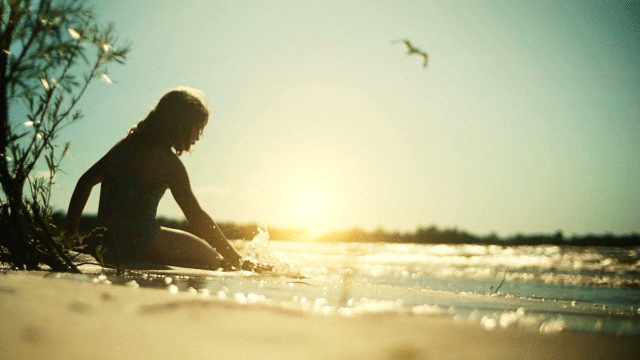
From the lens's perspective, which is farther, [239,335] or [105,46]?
[105,46]

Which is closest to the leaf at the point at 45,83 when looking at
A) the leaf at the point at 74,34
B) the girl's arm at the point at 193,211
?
the leaf at the point at 74,34

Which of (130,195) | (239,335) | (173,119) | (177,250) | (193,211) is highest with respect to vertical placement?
(173,119)

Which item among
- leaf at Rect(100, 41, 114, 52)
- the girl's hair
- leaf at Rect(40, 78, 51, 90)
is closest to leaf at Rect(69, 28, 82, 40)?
leaf at Rect(100, 41, 114, 52)

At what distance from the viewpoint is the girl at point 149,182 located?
193 inches

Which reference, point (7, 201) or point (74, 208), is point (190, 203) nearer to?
point (74, 208)

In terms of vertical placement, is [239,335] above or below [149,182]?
below

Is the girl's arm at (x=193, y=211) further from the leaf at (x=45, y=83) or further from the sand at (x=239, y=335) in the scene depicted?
the sand at (x=239, y=335)

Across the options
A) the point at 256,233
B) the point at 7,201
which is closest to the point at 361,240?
the point at 256,233

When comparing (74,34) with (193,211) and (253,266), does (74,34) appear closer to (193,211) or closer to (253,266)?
(193,211)

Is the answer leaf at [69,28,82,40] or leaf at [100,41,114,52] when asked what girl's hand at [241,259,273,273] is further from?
leaf at [69,28,82,40]

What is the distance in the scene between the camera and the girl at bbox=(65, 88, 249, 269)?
193 inches

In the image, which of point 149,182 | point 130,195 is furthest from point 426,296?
point 130,195

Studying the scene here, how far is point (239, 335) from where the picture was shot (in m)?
1.44

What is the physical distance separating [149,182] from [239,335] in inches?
156
